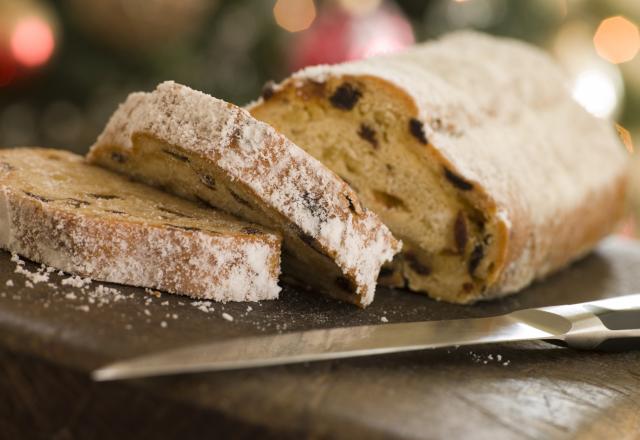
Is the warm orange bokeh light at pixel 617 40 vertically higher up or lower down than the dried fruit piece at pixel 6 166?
higher up

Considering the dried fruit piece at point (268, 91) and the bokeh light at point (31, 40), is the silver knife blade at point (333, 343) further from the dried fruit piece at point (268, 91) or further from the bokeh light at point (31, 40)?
the bokeh light at point (31, 40)

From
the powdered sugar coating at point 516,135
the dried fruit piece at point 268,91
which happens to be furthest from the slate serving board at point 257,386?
the dried fruit piece at point 268,91

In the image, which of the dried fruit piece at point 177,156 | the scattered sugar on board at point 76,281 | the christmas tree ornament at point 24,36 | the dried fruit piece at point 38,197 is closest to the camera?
the scattered sugar on board at point 76,281

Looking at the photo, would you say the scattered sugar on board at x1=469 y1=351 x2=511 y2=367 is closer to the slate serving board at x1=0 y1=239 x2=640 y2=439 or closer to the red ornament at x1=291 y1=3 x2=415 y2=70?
the slate serving board at x1=0 y1=239 x2=640 y2=439

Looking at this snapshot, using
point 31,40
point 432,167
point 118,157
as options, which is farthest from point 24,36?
point 432,167

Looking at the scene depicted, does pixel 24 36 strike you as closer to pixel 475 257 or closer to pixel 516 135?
pixel 516 135

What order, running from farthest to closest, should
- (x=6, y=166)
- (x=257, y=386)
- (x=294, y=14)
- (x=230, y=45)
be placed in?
(x=294, y=14) → (x=230, y=45) → (x=6, y=166) → (x=257, y=386)

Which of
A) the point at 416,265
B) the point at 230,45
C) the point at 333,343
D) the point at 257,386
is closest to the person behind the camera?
the point at 257,386
